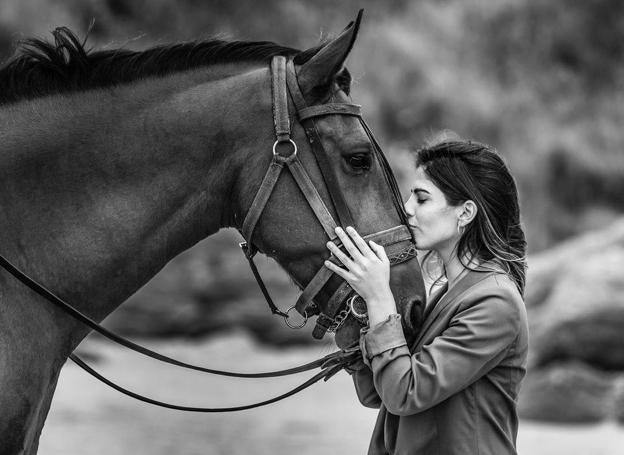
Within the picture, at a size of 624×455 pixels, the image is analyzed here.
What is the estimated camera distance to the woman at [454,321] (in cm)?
229

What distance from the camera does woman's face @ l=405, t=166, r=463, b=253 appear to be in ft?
8.36

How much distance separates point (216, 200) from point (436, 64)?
13.9m

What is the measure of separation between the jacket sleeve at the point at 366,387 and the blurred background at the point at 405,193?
89 centimetres

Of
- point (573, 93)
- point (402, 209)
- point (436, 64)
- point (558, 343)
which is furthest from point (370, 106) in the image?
point (402, 209)

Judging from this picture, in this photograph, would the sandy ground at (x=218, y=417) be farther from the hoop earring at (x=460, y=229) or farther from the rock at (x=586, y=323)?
the hoop earring at (x=460, y=229)

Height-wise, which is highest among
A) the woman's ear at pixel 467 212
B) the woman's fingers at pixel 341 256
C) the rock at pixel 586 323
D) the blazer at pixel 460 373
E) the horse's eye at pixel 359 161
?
the rock at pixel 586 323

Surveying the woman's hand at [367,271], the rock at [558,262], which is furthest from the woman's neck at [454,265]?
the rock at [558,262]

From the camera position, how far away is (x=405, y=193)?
12766mm

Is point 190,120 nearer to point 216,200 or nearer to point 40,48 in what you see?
point 216,200

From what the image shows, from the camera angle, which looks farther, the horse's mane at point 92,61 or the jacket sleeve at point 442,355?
the horse's mane at point 92,61

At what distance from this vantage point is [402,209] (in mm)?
2553

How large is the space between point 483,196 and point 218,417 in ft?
23.2

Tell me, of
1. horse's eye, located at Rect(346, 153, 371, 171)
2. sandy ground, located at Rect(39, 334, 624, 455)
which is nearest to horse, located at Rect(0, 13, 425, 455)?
horse's eye, located at Rect(346, 153, 371, 171)

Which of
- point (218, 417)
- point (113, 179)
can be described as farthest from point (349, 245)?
point (218, 417)
